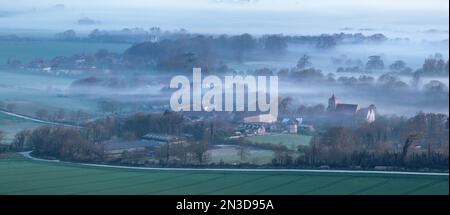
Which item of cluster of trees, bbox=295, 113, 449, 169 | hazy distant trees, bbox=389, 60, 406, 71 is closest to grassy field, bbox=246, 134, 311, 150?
cluster of trees, bbox=295, 113, 449, 169

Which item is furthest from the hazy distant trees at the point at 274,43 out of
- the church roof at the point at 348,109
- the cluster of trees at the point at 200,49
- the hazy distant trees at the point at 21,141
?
the hazy distant trees at the point at 21,141

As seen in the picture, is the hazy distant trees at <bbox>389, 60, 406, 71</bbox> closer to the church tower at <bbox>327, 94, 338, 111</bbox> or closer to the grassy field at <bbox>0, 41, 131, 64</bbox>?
the church tower at <bbox>327, 94, 338, 111</bbox>

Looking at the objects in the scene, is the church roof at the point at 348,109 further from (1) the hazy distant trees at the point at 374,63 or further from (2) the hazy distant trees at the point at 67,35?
(2) the hazy distant trees at the point at 67,35

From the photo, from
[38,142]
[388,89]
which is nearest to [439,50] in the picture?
[388,89]

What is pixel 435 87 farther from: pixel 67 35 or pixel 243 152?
pixel 67 35

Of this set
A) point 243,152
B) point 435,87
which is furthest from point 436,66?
point 243,152
